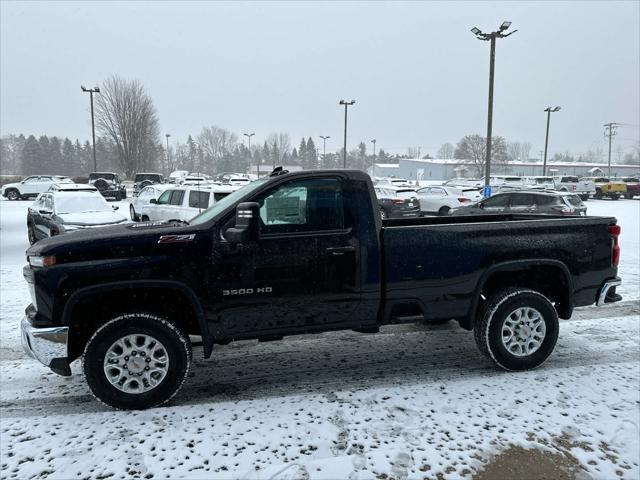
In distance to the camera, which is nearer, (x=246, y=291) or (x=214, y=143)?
(x=246, y=291)

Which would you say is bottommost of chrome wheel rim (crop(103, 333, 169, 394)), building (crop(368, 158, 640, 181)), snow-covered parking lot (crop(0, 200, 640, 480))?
snow-covered parking lot (crop(0, 200, 640, 480))

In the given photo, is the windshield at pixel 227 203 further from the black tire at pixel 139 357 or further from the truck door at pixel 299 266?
the black tire at pixel 139 357

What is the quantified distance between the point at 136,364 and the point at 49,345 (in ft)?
2.26

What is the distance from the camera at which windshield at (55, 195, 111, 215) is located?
12758 millimetres

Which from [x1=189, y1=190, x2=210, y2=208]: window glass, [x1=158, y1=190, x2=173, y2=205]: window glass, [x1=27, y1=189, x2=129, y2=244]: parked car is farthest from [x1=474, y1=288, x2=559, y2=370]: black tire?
[x1=158, y1=190, x2=173, y2=205]: window glass

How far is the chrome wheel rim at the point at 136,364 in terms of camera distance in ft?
13.2

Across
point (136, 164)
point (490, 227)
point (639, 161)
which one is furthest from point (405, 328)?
point (639, 161)

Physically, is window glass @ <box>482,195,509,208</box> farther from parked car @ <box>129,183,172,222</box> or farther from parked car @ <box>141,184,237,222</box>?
parked car @ <box>129,183,172,222</box>

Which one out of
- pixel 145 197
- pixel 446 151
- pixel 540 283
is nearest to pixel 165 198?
pixel 145 197

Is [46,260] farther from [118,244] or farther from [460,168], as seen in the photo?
[460,168]

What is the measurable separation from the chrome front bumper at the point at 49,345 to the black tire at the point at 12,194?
39036 mm

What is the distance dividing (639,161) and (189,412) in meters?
178

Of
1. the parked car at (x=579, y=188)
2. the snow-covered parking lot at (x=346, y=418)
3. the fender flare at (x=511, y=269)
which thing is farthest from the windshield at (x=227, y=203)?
the parked car at (x=579, y=188)

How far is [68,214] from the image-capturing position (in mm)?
12359
